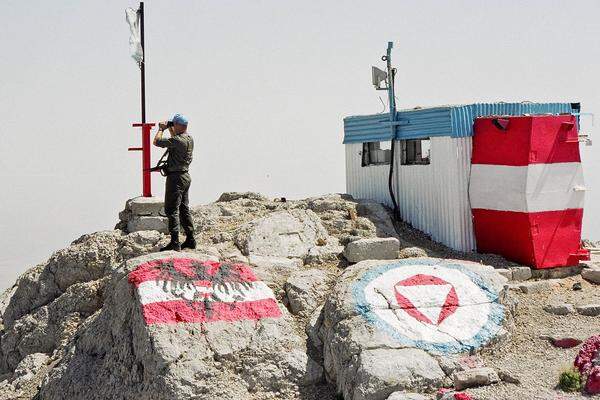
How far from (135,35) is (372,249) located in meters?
7.13

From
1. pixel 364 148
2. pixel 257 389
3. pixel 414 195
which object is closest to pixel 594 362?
pixel 257 389

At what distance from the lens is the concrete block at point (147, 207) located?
56.7ft

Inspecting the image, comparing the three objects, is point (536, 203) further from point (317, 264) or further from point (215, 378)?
point (215, 378)

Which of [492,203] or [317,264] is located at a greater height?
[492,203]

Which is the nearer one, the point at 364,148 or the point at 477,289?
the point at 477,289

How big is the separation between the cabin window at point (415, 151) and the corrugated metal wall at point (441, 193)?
14 cm

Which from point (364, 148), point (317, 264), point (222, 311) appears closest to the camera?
point (222, 311)

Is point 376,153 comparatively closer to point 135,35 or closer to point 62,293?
point 135,35

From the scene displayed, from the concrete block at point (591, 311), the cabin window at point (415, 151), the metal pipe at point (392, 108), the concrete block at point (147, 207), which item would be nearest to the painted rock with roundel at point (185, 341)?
the concrete block at point (147, 207)

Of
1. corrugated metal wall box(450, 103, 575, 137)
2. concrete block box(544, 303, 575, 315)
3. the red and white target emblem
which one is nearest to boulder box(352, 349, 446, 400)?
the red and white target emblem

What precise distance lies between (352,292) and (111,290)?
4.27 m

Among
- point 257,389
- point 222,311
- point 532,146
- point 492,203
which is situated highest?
point 532,146

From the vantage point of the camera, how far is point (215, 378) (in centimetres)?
1216

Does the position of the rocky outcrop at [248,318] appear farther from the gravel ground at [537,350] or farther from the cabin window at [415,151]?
the cabin window at [415,151]
